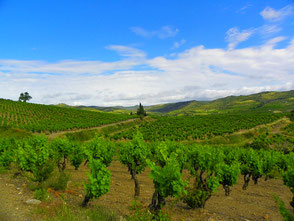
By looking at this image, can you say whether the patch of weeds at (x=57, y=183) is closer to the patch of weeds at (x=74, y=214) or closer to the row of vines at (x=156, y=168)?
the row of vines at (x=156, y=168)

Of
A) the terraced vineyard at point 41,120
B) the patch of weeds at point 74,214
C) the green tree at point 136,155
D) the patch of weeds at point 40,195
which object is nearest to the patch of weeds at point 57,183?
the patch of weeds at point 40,195

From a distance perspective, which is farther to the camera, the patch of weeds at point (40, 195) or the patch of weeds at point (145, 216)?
the patch of weeds at point (40, 195)

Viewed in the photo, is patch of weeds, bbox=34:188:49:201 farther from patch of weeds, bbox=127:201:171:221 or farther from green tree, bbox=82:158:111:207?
patch of weeds, bbox=127:201:171:221

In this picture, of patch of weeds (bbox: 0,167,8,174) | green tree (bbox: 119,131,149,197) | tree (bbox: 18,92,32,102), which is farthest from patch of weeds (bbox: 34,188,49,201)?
tree (bbox: 18,92,32,102)

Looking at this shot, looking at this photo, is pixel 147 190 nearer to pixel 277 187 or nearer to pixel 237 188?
pixel 237 188

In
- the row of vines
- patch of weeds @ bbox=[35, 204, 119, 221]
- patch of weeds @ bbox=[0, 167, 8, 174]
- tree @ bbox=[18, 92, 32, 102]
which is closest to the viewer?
patch of weeds @ bbox=[35, 204, 119, 221]

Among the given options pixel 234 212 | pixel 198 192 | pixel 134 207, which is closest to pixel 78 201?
pixel 134 207

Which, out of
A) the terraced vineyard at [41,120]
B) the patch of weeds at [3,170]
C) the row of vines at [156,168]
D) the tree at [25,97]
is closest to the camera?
the row of vines at [156,168]

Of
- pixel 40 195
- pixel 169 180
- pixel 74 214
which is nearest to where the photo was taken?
pixel 74 214

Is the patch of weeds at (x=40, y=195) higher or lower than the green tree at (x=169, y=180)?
lower

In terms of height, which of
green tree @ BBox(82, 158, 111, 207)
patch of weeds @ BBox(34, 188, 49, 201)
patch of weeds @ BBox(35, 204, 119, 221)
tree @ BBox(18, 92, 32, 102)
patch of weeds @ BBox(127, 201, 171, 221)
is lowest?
patch of weeds @ BBox(127, 201, 171, 221)

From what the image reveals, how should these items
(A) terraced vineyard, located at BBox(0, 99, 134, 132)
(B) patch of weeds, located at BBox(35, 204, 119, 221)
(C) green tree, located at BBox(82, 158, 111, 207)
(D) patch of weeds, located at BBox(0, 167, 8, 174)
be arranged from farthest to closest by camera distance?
(A) terraced vineyard, located at BBox(0, 99, 134, 132), (D) patch of weeds, located at BBox(0, 167, 8, 174), (C) green tree, located at BBox(82, 158, 111, 207), (B) patch of weeds, located at BBox(35, 204, 119, 221)

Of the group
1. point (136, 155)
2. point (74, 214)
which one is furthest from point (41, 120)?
point (74, 214)

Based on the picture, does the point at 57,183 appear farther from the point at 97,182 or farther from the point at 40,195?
the point at 97,182
